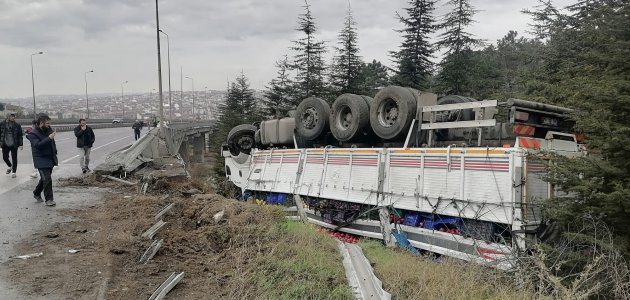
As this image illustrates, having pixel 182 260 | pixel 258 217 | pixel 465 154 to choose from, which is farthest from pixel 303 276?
pixel 465 154

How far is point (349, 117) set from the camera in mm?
9477

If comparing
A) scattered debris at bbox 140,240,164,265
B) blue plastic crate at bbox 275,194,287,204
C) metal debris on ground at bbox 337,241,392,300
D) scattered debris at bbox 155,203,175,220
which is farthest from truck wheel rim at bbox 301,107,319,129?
scattered debris at bbox 140,240,164,265

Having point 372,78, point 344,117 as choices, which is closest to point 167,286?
point 344,117

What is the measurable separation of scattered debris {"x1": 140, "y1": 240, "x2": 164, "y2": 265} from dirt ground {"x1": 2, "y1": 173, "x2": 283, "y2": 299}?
69mm

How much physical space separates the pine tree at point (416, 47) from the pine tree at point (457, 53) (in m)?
1.12

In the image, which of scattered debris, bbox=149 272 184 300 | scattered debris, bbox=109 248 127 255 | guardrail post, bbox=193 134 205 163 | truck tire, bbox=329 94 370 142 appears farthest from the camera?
guardrail post, bbox=193 134 205 163

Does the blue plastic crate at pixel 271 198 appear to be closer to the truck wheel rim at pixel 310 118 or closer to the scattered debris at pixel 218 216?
the truck wheel rim at pixel 310 118

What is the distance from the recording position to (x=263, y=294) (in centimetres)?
403

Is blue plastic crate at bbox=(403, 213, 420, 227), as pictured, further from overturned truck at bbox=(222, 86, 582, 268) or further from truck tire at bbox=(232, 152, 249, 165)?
truck tire at bbox=(232, 152, 249, 165)

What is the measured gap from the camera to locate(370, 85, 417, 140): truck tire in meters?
8.06

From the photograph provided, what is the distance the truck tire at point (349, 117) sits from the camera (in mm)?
9070

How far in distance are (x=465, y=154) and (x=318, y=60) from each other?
24556mm

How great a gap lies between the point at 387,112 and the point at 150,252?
5155 millimetres

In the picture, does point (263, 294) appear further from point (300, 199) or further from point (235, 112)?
point (235, 112)
